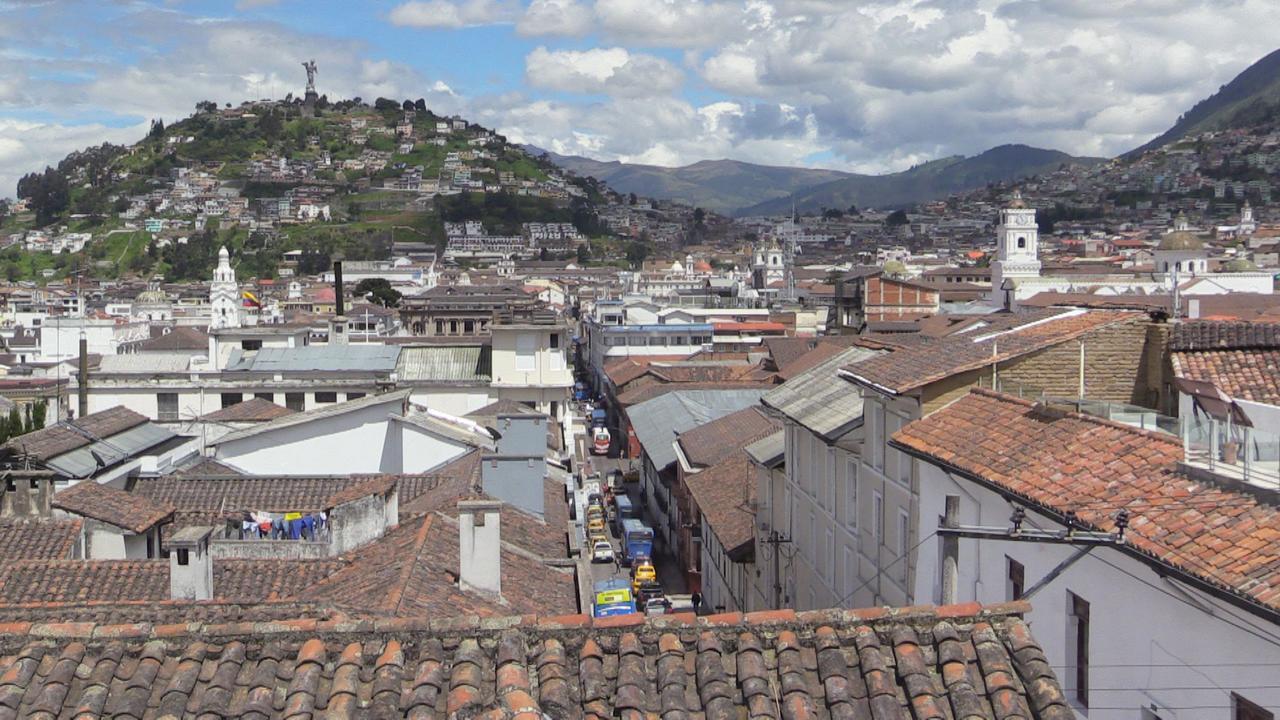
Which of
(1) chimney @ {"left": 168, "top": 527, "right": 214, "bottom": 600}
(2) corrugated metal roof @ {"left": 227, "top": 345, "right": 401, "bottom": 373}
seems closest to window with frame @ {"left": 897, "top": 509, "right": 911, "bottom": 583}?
(1) chimney @ {"left": 168, "top": 527, "right": 214, "bottom": 600}

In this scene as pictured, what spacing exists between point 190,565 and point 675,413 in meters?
31.6

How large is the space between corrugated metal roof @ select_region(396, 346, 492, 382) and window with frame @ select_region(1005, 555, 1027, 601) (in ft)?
98.0

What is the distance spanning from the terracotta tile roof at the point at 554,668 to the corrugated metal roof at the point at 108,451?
1352 centimetres

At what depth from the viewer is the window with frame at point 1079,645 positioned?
8.80m

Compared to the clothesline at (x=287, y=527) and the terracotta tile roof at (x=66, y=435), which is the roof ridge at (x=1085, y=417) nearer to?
the clothesline at (x=287, y=527)

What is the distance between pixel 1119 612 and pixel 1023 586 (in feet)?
5.47

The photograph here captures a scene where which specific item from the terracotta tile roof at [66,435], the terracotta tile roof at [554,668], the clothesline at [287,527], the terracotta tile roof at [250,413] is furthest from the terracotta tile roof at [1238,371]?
the terracotta tile roof at [250,413]

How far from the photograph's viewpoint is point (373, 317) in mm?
74000

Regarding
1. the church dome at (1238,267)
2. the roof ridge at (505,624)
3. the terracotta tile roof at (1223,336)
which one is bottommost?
the roof ridge at (505,624)

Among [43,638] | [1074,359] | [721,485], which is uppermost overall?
[1074,359]

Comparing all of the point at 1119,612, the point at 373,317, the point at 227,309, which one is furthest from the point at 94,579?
the point at 227,309

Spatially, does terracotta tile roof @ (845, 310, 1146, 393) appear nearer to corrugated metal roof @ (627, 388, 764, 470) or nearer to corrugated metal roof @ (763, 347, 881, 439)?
corrugated metal roof @ (763, 347, 881, 439)

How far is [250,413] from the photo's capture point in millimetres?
30828

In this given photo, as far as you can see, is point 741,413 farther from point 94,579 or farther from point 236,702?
point 236,702
